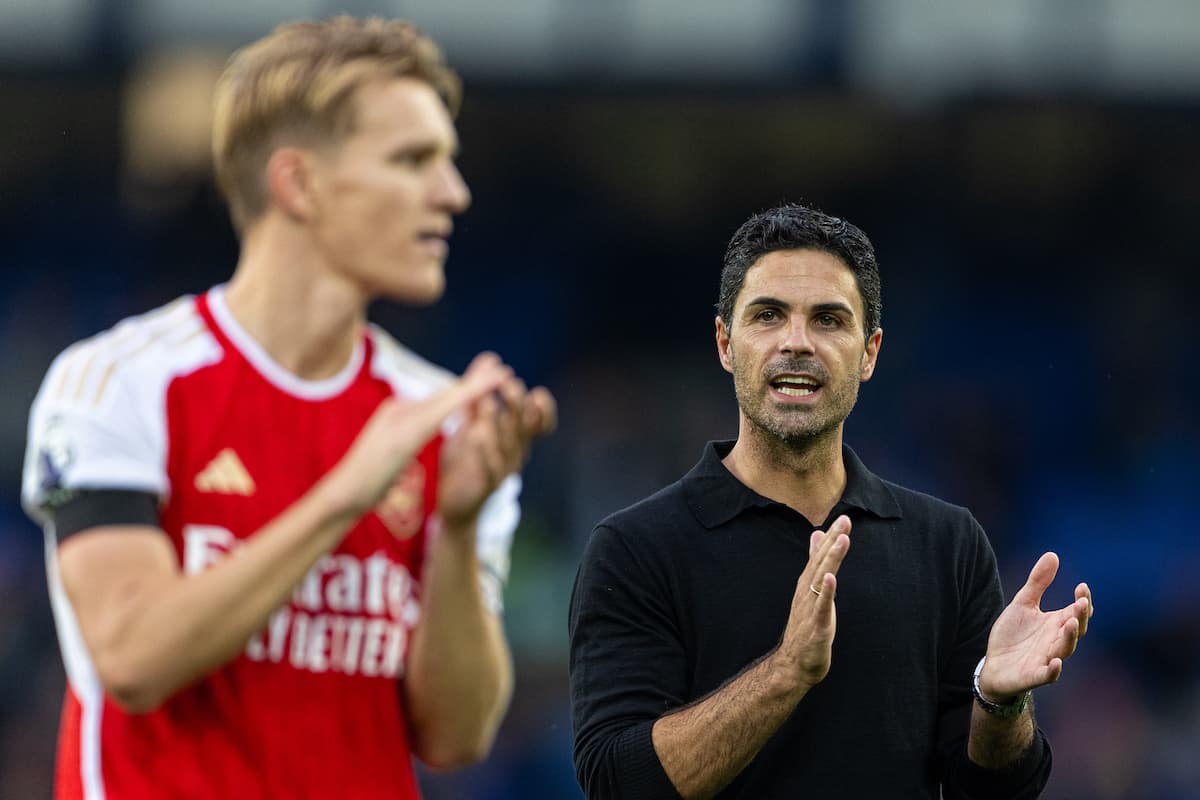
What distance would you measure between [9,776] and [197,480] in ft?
30.2

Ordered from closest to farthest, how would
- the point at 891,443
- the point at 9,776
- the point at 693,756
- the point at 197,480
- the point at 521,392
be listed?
the point at 693,756 → the point at 521,392 → the point at 197,480 → the point at 9,776 → the point at 891,443

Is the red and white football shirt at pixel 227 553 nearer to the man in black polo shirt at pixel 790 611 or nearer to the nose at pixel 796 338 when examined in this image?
the man in black polo shirt at pixel 790 611

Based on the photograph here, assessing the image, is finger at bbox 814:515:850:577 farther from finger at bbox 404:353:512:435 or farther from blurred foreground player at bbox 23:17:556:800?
finger at bbox 404:353:512:435

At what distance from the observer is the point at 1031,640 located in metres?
3.34

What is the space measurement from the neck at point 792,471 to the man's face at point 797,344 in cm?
4

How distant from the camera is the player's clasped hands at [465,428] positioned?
11.1ft

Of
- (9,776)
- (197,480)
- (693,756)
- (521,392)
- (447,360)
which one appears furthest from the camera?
(447,360)

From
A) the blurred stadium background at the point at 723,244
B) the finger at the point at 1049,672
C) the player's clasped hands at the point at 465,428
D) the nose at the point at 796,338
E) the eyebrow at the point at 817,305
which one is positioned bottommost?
the blurred stadium background at the point at 723,244

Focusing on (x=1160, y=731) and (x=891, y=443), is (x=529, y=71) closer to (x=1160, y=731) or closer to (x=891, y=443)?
(x=891, y=443)

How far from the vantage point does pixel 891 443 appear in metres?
14.2

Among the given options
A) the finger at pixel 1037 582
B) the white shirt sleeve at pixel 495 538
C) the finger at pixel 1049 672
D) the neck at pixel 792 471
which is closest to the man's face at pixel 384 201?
the white shirt sleeve at pixel 495 538

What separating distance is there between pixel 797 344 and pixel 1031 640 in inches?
26.9

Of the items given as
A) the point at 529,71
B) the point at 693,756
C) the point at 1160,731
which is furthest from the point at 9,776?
A: the point at 693,756

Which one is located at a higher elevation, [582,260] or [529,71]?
[529,71]
